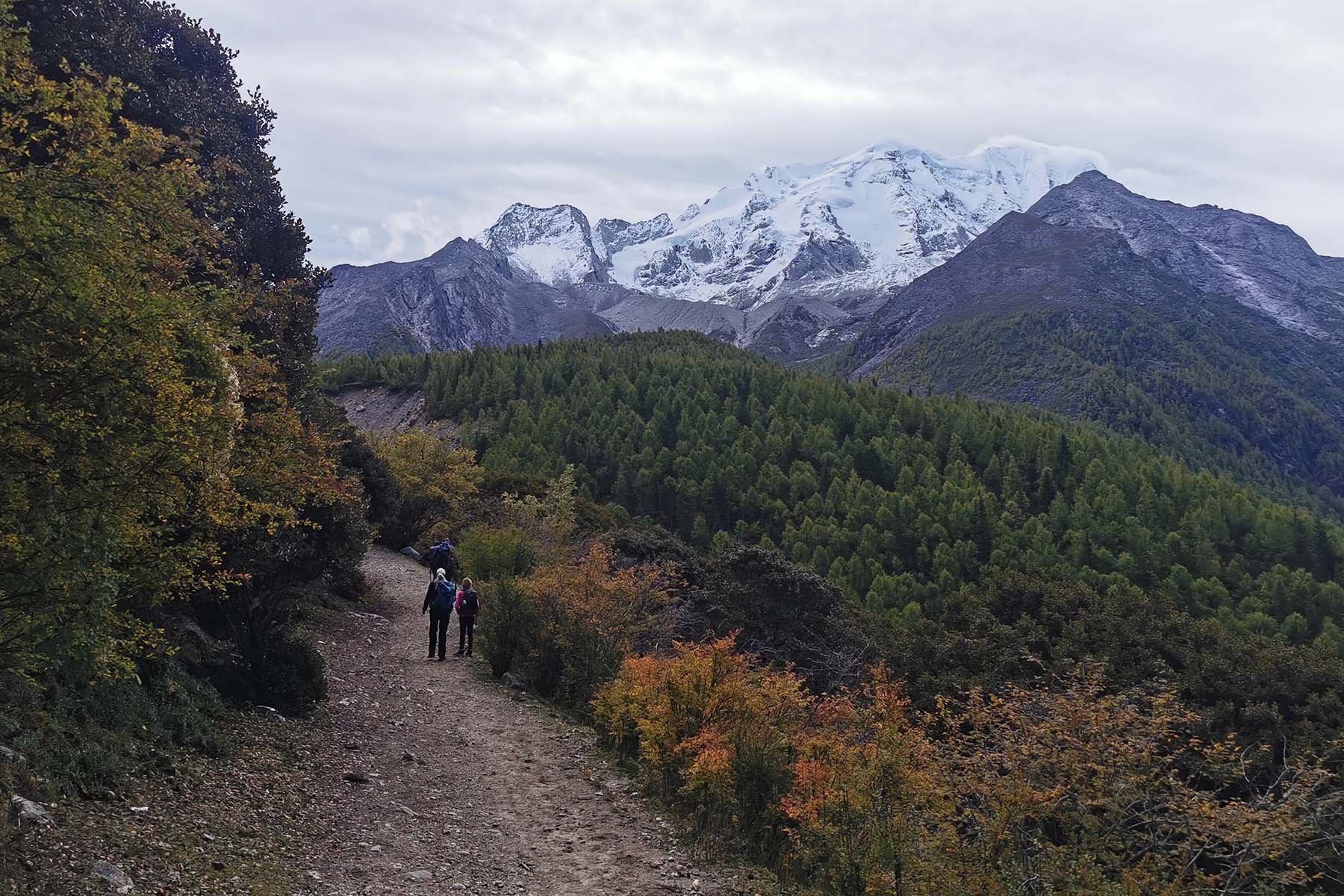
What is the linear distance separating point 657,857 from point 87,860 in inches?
237

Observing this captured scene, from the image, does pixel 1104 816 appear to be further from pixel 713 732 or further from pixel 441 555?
A: pixel 441 555

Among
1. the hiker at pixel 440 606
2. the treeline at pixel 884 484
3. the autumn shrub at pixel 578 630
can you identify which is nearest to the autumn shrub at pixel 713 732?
the autumn shrub at pixel 578 630

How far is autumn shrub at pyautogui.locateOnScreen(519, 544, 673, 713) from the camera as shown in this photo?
17453 mm

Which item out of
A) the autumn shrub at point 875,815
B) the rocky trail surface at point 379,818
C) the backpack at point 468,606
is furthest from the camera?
the backpack at point 468,606

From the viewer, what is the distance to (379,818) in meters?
10.0

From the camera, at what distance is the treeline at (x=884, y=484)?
206 feet

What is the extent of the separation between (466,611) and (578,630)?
279cm

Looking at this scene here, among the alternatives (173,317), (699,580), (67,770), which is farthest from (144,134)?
(699,580)

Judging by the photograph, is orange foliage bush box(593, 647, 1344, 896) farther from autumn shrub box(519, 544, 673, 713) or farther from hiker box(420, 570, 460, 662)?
hiker box(420, 570, 460, 662)

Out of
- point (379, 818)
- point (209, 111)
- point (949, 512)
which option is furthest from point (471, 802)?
point (949, 512)

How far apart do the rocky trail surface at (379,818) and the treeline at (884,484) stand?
41800 mm

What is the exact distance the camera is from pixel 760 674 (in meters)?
15.9

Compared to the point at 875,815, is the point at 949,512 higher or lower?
lower

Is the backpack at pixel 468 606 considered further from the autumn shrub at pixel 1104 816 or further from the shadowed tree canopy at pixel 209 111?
the autumn shrub at pixel 1104 816
